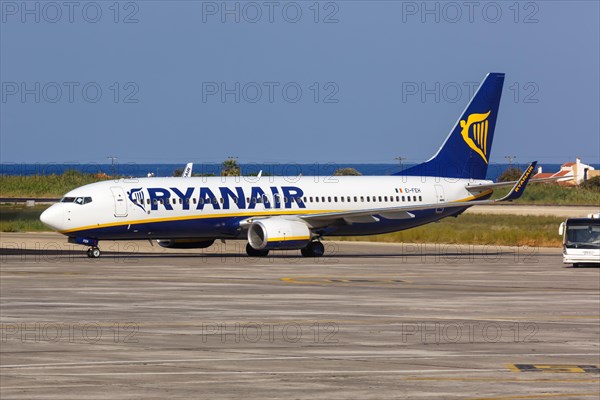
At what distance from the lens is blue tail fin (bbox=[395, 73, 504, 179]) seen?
62.8m

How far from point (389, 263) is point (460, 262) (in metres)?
3.14

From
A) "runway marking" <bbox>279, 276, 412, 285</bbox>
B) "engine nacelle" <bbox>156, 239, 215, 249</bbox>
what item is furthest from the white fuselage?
"runway marking" <bbox>279, 276, 412, 285</bbox>

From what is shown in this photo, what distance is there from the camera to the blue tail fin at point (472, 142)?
6275 cm

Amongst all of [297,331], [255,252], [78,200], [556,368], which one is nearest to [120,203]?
[78,200]

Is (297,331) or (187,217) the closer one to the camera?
(297,331)

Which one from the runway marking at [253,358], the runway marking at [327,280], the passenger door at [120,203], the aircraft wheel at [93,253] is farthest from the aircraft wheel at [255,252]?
the runway marking at [253,358]

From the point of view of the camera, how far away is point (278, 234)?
178ft

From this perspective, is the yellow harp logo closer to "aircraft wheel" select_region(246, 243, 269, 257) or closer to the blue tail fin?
the blue tail fin

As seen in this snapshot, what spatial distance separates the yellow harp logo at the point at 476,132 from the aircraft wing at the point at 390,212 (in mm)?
4865

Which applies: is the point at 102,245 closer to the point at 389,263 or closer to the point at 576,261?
the point at 389,263

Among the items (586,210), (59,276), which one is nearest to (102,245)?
(59,276)

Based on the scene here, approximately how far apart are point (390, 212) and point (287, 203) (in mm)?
4903

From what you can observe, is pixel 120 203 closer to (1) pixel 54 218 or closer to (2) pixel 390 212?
(1) pixel 54 218

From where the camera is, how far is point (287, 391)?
59.1ft
